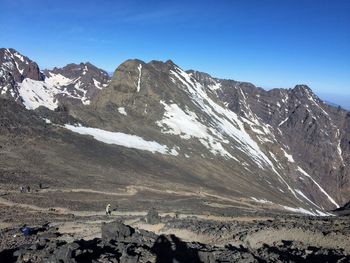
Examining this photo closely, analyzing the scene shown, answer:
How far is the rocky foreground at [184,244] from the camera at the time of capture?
2162 centimetres

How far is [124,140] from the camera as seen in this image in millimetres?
89000

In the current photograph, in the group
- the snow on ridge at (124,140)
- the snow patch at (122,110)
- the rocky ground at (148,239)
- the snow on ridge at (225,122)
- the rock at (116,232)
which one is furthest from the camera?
the snow on ridge at (225,122)

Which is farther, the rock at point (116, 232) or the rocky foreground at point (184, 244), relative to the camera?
the rock at point (116, 232)

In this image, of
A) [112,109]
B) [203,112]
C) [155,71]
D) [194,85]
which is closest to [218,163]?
[112,109]

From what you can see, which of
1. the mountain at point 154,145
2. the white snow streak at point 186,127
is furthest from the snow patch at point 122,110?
the white snow streak at point 186,127

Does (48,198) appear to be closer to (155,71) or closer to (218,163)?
(218,163)

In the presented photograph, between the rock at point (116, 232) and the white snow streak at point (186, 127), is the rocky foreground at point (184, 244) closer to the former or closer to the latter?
the rock at point (116, 232)

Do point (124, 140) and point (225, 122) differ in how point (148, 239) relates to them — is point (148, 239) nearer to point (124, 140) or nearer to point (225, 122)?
point (124, 140)

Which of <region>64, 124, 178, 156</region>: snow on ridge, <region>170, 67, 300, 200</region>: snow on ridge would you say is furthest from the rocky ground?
<region>170, 67, 300, 200</region>: snow on ridge

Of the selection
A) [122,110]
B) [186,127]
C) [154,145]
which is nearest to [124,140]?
[154,145]

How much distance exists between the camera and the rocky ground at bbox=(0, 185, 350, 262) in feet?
72.4

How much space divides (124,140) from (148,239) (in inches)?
2470

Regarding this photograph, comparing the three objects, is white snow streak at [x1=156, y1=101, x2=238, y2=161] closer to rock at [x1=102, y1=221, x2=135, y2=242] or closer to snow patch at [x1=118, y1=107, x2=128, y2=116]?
snow patch at [x1=118, y1=107, x2=128, y2=116]

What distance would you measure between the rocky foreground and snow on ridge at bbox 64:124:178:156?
1924 inches
